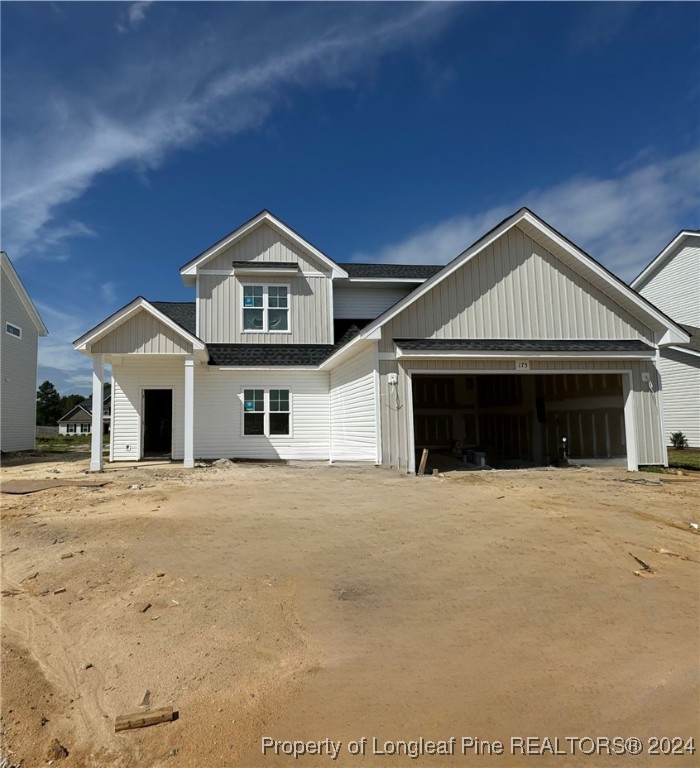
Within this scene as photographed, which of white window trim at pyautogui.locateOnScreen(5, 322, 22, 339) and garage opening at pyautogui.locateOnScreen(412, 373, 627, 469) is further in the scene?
white window trim at pyautogui.locateOnScreen(5, 322, 22, 339)

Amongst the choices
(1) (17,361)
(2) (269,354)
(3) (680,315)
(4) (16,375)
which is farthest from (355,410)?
(3) (680,315)

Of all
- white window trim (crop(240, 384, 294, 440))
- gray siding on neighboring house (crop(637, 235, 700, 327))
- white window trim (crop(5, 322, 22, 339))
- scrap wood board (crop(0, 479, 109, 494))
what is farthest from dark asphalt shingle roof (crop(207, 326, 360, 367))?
gray siding on neighboring house (crop(637, 235, 700, 327))

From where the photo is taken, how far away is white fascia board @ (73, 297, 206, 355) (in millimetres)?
13688

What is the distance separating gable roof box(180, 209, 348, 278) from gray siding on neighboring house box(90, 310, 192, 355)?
3830 millimetres

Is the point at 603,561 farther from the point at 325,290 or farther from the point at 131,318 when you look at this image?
the point at 325,290

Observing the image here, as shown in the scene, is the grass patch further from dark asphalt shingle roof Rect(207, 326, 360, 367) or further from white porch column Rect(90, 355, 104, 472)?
white porch column Rect(90, 355, 104, 472)

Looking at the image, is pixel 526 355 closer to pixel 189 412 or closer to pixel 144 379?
pixel 189 412

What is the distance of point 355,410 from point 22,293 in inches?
657

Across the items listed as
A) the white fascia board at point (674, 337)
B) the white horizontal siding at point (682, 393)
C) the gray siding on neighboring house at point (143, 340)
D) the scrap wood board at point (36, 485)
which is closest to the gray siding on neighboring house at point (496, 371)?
the white fascia board at point (674, 337)

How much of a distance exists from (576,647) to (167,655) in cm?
298

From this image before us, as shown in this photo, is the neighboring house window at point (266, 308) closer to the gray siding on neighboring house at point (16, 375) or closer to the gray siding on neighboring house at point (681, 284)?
the gray siding on neighboring house at point (16, 375)

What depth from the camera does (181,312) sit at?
20594 mm

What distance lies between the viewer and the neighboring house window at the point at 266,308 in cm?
1798

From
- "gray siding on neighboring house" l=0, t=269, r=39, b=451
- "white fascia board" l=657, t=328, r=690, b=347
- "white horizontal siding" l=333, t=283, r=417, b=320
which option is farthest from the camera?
"gray siding on neighboring house" l=0, t=269, r=39, b=451
